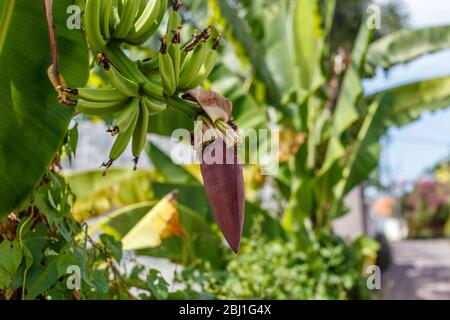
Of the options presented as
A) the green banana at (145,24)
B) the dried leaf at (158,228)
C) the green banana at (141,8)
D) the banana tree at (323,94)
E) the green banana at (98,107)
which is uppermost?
the banana tree at (323,94)

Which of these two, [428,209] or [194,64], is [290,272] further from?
[428,209]

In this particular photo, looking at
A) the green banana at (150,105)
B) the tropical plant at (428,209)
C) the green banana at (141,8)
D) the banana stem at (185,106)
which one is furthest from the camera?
the tropical plant at (428,209)

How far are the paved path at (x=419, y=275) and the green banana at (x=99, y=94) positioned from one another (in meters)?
3.42

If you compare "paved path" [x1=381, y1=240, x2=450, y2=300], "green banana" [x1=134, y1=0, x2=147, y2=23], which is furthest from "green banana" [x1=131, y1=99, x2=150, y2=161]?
"paved path" [x1=381, y1=240, x2=450, y2=300]

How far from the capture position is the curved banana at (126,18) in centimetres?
136

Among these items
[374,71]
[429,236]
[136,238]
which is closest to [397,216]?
[429,236]

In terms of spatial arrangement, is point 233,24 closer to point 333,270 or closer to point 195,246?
point 195,246

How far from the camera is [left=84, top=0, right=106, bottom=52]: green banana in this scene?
1.29 m

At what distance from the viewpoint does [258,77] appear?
4234mm

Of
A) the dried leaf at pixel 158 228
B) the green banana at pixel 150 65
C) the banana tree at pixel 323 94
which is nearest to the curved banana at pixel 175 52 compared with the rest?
the green banana at pixel 150 65

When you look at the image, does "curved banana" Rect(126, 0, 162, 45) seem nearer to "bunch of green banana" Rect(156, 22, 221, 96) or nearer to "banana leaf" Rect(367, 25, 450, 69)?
"bunch of green banana" Rect(156, 22, 221, 96)

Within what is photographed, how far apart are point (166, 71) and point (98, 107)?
0.18 meters

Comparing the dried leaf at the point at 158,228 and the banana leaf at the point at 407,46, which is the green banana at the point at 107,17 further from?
the banana leaf at the point at 407,46

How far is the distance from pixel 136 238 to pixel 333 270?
2.05 metres
